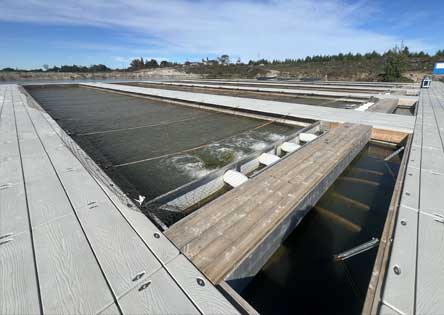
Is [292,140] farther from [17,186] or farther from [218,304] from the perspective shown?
[17,186]

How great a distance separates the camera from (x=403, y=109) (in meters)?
7.50

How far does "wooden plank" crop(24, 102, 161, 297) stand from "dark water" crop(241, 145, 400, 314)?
2.80 ft

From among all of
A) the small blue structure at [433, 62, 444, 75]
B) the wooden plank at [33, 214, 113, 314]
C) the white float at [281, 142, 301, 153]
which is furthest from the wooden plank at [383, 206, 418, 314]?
the small blue structure at [433, 62, 444, 75]

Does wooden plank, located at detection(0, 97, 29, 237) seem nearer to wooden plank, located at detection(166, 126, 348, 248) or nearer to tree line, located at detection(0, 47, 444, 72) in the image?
wooden plank, located at detection(166, 126, 348, 248)

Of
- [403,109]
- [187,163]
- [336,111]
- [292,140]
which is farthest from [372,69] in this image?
[187,163]

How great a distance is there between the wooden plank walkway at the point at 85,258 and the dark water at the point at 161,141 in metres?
0.91

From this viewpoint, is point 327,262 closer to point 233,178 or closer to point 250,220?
point 250,220

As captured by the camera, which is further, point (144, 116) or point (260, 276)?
point (144, 116)

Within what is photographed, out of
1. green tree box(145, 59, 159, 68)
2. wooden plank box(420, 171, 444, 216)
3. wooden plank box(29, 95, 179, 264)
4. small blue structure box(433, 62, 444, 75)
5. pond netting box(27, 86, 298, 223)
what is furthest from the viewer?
green tree box(145, 59, 159, 68)

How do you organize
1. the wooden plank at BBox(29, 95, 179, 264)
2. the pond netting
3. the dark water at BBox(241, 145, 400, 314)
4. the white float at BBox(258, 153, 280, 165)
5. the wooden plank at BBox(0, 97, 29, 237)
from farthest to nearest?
1. the white float at BBox(258, 153, 280, 165)
2. the pond netting
3. the dark water at BBox(241, 145, 400, 314)
4. the wooden plank at BBox(0, 97, 29, 237)
5. the wooden plank at BBox(29, 95, 179, 264)

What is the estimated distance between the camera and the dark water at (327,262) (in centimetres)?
157

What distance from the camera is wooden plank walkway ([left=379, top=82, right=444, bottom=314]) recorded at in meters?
1.06

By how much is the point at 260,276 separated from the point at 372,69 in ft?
90.5

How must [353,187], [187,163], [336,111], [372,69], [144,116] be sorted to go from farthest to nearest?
[372,69] → [144,116] → [336,111] → [187,163] → [353,187]
